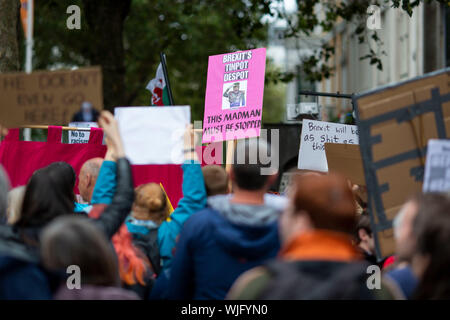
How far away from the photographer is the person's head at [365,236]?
4.98 m

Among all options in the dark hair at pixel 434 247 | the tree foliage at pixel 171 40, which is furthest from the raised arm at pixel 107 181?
the tree foliage at pixel 171 40

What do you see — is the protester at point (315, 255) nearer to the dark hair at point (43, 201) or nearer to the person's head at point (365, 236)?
the dark hair at point (43, 201)

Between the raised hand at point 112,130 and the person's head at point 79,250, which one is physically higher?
the raised hand at point 112,130

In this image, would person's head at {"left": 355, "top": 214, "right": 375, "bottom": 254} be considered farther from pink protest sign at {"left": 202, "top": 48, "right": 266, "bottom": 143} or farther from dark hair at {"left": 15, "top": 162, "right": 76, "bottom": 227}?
dark hair at {"left": 15, "top": 162, "right": 76, "bottom": 227}

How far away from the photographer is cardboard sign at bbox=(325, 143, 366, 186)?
612 cm

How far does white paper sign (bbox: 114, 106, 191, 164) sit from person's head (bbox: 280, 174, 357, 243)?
143 cm

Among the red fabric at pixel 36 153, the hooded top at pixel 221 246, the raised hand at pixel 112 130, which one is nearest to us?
the hooded top at pixel 221 246

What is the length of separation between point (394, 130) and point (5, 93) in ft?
6.64

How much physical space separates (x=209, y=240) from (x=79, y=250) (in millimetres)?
831

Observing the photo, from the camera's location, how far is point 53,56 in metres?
25.8

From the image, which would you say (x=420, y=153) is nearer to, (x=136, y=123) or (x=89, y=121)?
(x=136, y=123)

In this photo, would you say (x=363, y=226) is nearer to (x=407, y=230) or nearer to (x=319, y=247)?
(x=407, y=230)

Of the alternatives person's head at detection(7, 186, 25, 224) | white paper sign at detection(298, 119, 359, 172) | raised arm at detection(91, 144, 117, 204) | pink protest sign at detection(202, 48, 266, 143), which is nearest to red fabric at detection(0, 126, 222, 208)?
pink protest sign at detection(202, 48, 266, 143)

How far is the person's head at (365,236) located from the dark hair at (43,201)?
206 centimetres
